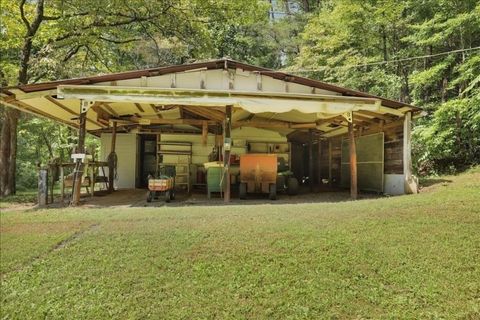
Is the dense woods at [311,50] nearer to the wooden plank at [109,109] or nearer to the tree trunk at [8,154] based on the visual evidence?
the tree trunk at [8,154]

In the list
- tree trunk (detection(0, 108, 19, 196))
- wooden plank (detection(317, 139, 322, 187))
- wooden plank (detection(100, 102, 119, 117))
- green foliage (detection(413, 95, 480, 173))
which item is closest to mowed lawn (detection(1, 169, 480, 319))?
wooden plank (detection(100, 102, 119, 117))

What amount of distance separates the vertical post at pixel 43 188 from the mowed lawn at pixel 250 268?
10.3 feet

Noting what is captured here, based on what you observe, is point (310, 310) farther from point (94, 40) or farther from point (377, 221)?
point (94, 40)

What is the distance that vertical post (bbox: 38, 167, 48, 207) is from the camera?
9.26 metres

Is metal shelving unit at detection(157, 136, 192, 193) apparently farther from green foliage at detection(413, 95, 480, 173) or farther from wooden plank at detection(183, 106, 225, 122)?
green foliage at detection(413, 95, 480, 173)

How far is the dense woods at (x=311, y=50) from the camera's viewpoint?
1334 centimetres

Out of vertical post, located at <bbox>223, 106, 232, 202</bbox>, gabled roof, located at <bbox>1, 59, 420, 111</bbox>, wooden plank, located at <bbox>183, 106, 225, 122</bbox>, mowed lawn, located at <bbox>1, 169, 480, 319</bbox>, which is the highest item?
gabled roof, located at <bbox>1, 59, 420, 111</bbox>

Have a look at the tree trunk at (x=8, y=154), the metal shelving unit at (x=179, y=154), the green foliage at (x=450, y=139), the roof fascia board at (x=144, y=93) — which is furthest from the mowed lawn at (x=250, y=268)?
the green foliage at (x=450, y=139)

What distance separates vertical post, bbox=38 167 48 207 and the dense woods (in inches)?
192

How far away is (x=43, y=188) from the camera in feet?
30.6

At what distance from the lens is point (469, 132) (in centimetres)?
1351

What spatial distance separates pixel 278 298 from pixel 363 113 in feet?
29.1

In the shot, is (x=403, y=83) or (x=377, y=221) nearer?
(x=377, y=221)

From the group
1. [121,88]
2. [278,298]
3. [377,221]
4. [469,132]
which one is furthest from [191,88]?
[469,132]
